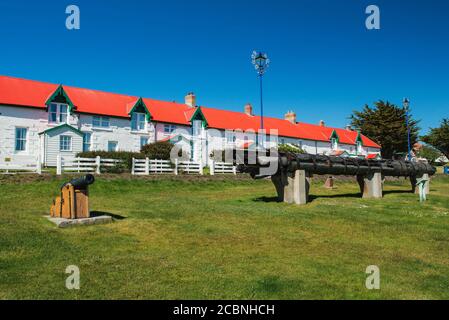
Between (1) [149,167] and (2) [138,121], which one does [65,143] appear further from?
(1) [149,167]

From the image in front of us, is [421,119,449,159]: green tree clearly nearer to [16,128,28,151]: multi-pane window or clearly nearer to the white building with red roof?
the white building with red roof

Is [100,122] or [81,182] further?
[100,122]

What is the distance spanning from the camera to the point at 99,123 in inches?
1330

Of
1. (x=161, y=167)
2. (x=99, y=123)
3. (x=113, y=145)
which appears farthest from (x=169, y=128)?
(x=161, y=167)

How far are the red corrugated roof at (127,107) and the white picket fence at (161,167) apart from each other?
11.2 m

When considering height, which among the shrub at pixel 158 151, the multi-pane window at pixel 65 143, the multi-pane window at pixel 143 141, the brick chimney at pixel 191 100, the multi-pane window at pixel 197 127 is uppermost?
the brick chimney at pixel 191 100

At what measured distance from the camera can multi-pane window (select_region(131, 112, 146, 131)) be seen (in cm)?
3603

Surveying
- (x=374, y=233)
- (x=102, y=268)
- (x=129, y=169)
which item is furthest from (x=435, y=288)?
(x=129, y=169)

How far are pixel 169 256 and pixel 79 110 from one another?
28.6m

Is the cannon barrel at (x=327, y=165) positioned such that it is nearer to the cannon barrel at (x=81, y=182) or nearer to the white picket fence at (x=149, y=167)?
the cannon barrel at (x=81, y=182)

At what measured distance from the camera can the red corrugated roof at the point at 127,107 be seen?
100 ft

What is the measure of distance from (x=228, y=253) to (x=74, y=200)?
174 inches

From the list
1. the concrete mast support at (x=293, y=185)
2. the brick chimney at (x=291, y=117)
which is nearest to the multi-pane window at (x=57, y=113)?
the concrete mast support at (x=293, y=185)

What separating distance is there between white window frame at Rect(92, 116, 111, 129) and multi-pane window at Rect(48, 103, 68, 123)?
252 centimetres
